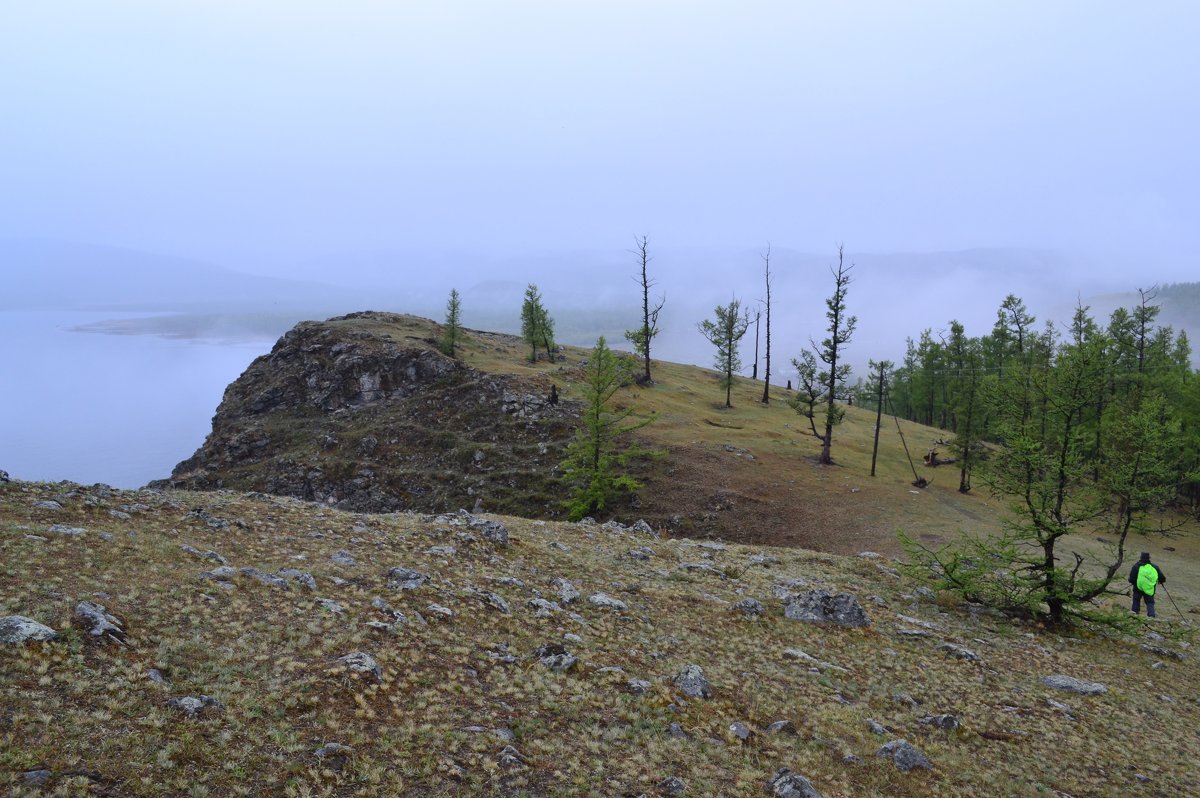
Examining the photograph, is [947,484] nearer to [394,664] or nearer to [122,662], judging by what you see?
[394,664]

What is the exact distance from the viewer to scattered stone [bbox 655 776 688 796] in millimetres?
10031

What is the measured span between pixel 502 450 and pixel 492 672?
4122 centimetres

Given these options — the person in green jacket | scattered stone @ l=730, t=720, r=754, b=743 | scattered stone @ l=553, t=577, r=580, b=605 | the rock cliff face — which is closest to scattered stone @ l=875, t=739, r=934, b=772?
scattered stone @ l=730, t=720, r=754, b=743

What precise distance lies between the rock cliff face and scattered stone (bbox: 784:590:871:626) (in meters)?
28.8

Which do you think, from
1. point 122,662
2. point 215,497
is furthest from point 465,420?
point 122,662

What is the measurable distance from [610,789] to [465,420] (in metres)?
50.4

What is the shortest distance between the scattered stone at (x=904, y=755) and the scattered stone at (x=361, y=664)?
10319 mm

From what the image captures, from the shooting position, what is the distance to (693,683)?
1405 cm

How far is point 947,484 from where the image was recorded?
54125mm

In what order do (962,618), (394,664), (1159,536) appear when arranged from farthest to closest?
(1159,536)
(962,618)
(394,664)

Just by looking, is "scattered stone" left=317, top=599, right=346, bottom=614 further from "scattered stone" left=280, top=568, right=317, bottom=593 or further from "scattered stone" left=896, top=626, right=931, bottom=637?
"scattered stone" left=896, top=626, right=931, bottom=637

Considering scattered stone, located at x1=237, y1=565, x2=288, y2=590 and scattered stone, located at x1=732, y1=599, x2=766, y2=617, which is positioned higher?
scattered stone, located at x1=237, y1=565, x2=288, y2=590

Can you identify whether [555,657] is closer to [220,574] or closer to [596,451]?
[220,574]

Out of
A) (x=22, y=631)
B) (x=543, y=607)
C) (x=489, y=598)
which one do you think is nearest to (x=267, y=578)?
(x=22, y=631)
